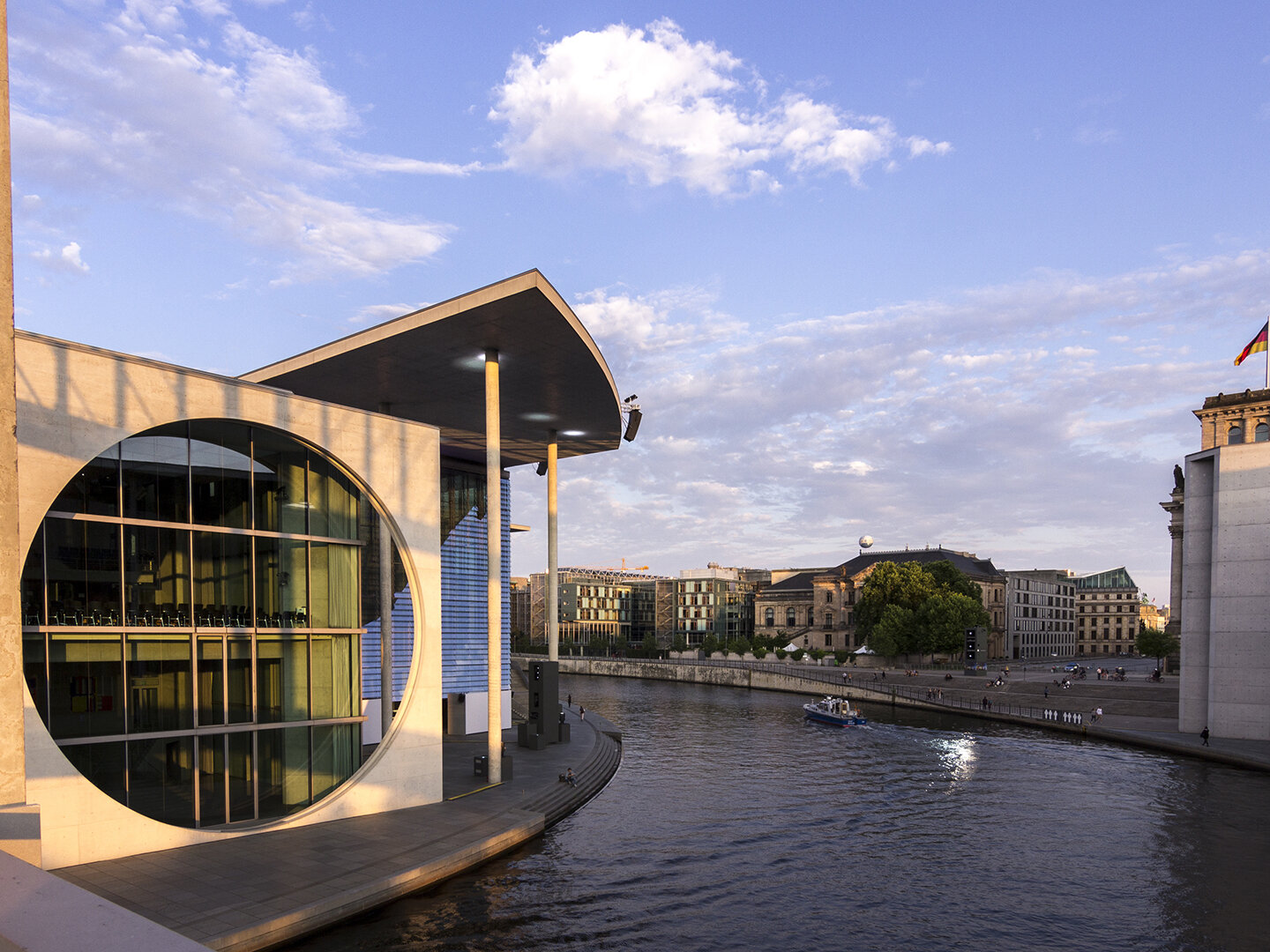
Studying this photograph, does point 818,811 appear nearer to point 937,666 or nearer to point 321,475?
point 321,475

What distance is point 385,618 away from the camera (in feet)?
97.6

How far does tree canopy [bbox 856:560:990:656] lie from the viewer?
3701 inches

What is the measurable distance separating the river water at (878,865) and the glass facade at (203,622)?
19.5 feet

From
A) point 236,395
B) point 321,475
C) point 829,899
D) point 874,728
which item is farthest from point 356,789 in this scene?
point 874,728

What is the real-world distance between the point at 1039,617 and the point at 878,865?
136754 millimetres

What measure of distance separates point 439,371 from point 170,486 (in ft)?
40.6

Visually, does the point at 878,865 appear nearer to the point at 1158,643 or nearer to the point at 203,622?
the point at 203,622

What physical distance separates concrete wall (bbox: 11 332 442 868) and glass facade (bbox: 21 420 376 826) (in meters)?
0.43

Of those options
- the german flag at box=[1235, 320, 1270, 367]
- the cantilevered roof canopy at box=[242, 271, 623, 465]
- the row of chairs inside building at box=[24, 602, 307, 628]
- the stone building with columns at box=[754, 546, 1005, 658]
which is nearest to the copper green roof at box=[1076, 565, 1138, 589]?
the stone building with columns at box=[754, 546, 1005, 658]

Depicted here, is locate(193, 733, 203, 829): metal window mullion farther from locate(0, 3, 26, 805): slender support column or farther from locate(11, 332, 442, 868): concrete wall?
locate(0, 3, 26, 805): slender support column

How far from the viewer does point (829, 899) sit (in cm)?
2156

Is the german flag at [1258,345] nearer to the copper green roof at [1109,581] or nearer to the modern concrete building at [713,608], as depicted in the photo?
the modern concrete building at [713,608]

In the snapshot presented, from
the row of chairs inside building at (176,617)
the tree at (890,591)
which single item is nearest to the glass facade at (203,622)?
the row of chairs inside building at (176,617)

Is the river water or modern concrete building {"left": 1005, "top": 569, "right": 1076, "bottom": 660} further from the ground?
the river water
